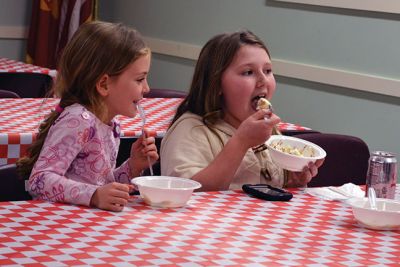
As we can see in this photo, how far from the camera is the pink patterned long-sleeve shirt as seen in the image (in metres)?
2.05

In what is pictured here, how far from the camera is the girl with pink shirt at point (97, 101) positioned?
2.24 meters

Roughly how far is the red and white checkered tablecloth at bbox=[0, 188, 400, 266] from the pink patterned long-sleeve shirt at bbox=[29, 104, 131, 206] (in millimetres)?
47

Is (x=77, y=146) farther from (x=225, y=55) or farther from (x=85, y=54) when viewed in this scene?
(x=225, y=55)

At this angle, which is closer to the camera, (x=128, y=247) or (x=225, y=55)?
(x=128, y=247)

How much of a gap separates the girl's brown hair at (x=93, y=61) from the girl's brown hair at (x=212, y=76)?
0.32 meters

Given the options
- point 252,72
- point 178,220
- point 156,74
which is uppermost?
point 252,72

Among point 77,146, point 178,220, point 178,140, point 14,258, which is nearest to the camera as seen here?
point 14,258

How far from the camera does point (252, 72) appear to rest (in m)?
2.59

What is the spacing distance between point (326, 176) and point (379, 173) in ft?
2.45

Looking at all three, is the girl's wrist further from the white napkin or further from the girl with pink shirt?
the white napkin

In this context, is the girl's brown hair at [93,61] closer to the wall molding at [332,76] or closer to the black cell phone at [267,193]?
the black cell phone at [267,193]

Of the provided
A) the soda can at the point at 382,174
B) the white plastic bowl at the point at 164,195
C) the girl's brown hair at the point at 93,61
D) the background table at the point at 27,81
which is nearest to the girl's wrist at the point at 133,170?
the girl's brown hair at the point at 93,61

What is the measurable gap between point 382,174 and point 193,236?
0.62 meters

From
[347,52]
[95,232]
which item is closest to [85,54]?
[95,232]
